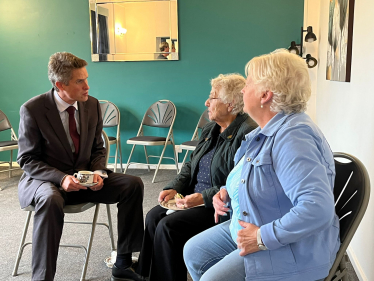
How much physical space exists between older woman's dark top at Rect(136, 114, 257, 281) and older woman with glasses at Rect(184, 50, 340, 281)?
0.48 m

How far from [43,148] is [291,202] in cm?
165

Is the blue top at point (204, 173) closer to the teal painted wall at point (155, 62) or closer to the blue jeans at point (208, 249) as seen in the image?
the blue jeans at point (208, 249)

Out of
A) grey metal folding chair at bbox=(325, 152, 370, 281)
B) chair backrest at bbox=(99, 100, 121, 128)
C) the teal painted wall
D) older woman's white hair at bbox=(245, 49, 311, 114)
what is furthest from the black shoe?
the teal painted wall

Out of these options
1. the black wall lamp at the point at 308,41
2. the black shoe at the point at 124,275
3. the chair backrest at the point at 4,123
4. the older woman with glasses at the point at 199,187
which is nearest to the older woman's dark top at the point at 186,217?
the older woman with glasses at the point at 199,187

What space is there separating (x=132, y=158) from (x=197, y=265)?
3.96m

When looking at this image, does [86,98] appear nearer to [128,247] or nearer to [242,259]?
[128,247]

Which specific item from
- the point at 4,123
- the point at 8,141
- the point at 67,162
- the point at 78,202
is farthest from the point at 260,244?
A: the point at 4,123

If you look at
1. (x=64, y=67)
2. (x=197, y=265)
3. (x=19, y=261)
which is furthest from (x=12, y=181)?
(x=197, y=265)

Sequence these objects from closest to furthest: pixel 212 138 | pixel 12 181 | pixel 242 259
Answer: pixel 242 259 < pixel 212 138 < pixel 12 181

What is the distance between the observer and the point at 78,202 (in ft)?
7.55

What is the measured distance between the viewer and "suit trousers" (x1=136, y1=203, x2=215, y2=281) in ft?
6.17

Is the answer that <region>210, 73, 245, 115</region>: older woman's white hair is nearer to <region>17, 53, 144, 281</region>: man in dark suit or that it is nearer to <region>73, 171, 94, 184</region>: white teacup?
<region>17, 53, 144, 281</region>: man in dark suit

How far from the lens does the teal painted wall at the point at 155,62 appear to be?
16.0ft

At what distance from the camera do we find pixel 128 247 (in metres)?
2.29
